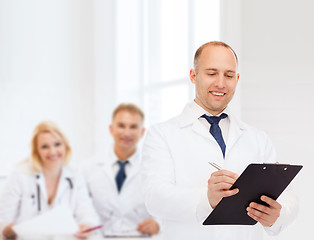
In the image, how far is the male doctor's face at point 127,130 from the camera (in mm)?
4453

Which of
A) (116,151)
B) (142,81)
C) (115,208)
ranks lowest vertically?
(115,208)

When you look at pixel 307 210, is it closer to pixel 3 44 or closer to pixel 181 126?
pixel 181 126

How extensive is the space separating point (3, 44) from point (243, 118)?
405 centimetres

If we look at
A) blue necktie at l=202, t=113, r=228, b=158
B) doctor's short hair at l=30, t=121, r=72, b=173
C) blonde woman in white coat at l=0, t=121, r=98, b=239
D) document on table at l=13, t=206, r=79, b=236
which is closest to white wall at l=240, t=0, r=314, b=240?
blue necktie at l=202, t=113, r=228, b=158

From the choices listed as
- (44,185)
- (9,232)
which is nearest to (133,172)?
(44,185)

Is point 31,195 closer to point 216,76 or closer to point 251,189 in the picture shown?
point 216,76

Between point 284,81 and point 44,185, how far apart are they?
7.38 ft

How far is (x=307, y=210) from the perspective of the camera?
2992 millimetres

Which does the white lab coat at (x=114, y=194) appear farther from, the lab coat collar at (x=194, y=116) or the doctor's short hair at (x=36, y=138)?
the lab coat collar at (x=194, y=116)

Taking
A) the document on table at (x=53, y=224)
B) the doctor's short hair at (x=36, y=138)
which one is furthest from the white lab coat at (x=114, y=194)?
the document on table at (x=53, y=224)

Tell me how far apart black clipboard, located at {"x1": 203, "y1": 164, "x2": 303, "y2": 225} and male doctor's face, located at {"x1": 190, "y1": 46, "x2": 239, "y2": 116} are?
375mm

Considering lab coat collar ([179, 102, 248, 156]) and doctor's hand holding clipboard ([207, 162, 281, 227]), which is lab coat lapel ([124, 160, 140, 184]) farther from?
doctor's hand holding clipboard ([207, 162, 281, 227])

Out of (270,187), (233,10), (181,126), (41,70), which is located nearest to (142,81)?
(41,70)

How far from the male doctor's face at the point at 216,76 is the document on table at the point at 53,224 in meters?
1.98
